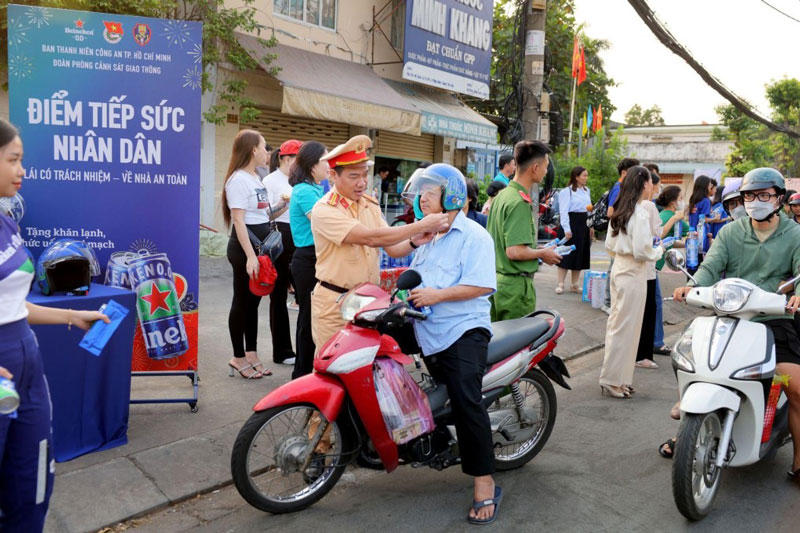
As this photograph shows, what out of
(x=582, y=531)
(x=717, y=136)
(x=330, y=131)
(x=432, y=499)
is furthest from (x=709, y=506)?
(x=717, y=136)

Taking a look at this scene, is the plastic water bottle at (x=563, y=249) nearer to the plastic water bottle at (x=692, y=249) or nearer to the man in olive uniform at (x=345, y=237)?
the man in olive uniform at (x=345, y=237)

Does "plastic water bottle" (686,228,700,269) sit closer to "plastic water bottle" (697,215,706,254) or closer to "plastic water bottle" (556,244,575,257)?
"plastic water bottle" (697,215,706,254)

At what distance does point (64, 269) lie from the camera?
3770 millimetres

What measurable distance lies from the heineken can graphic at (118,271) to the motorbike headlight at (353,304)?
1.95 m

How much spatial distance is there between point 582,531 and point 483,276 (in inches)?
52.5

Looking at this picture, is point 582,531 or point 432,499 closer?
point 582,531

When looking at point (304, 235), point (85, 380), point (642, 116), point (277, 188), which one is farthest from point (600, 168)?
point (642, 116)

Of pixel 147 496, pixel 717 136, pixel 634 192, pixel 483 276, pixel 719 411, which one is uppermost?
pixel 717 136

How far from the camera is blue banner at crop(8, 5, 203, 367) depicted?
14.0 feet

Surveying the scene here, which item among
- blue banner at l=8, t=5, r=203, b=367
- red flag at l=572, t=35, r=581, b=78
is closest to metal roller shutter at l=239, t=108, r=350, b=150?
blue banner at l=8, t=5, r=203, b=367

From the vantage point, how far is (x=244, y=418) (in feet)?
15.0

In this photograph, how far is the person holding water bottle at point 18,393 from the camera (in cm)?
222

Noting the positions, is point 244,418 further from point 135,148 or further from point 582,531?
point 582,531

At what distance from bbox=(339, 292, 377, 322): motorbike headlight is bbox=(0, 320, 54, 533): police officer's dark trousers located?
136 cm
